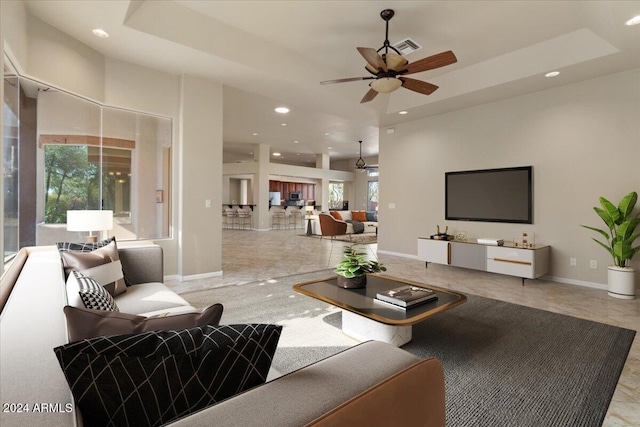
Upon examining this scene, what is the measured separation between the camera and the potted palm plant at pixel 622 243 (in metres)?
3.73

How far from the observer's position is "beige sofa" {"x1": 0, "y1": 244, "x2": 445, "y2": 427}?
59 cm

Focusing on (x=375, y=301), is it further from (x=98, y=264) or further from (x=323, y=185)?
(x=323, y=185)

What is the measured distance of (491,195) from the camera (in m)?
5.19

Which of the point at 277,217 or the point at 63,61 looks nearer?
the point at 63,61

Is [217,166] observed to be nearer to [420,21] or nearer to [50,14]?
[50,14]

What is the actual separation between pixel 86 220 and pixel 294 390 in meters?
3.21

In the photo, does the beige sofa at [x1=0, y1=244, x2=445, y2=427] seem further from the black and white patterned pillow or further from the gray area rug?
the gray area rug

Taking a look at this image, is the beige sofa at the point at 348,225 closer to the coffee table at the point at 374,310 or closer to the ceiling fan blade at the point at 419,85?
the ceiling fan blade at the point at 419,85

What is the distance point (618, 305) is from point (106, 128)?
256 inches

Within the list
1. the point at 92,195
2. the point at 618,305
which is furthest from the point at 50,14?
the point at 618,305

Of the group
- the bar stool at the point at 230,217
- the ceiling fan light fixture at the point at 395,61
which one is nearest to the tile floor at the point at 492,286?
the ceiling fan light fixture at the point at 395,61

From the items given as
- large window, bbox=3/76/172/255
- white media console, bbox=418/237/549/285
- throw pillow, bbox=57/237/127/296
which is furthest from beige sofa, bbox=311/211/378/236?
throw pillow, bbox=57/237/127/296

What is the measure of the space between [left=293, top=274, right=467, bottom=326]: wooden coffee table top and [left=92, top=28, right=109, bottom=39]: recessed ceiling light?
331cm

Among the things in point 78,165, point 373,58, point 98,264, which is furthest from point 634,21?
point 78,165
